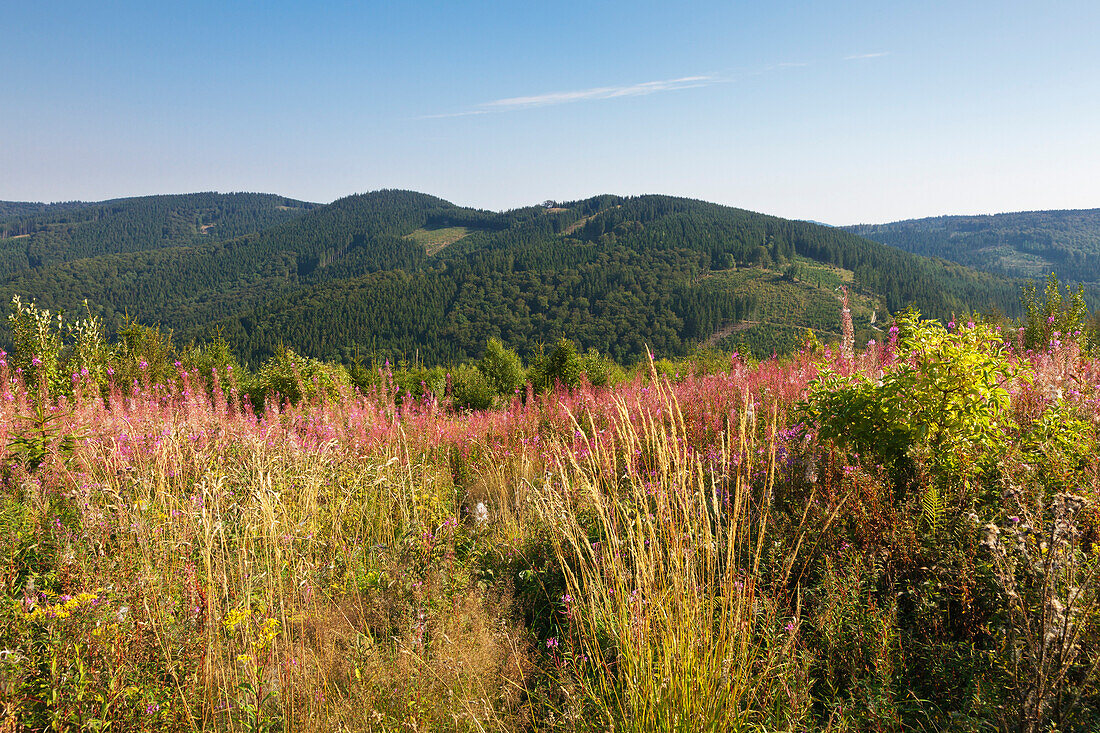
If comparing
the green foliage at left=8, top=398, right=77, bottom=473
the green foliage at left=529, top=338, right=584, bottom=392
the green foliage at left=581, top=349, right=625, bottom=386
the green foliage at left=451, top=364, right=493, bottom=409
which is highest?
the green foliage at left=8, top=398, right=77, bottom=473

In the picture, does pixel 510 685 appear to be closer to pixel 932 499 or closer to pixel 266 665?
pixel 266 665

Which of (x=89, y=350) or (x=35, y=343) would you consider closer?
(x=35, y=343)

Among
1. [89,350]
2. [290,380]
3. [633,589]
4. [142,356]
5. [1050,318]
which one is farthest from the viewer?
[142,356]

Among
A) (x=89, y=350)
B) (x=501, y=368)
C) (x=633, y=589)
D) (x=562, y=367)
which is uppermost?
(x=89, y=350)

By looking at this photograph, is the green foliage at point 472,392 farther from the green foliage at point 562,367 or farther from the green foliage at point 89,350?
the green foliage at point 89,350

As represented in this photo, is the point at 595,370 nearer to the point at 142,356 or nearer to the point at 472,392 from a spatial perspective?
the point at 472,392

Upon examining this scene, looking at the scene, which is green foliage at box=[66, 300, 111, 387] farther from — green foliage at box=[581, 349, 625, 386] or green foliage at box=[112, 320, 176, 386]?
green foliage at box=[581, 349, 625, 386]

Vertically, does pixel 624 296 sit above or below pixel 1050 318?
below

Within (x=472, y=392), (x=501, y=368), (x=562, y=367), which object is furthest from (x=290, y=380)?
(x=501, y=368)

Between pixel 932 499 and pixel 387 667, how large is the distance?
2493 millimetres

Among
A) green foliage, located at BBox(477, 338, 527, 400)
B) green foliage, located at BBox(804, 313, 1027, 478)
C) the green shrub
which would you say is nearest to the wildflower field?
green foliage, located at BBox(804, 313, 1027, 478)

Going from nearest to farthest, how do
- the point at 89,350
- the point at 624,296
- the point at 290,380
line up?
the point at 89,350 → the point at 290,380 → the point at 624,296

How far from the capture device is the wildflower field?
183 cm

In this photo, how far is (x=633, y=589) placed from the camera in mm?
2559
